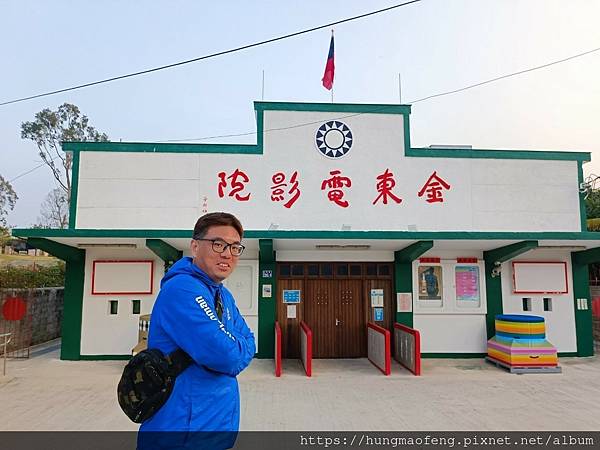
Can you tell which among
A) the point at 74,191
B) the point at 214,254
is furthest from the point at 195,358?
the point at 74,191

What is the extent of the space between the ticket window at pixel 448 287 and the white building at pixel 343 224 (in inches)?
1.0

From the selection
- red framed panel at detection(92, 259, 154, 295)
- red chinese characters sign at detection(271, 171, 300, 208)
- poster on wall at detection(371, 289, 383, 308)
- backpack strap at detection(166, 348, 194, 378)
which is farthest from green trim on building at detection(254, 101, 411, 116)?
backpack strap at detection(166, 348, 194, 378)

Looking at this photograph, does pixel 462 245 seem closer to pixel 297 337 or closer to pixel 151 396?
Answer: pixel 297 337

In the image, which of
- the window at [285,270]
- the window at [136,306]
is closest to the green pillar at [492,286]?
the window at [285,270]

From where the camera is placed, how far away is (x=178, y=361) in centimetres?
183

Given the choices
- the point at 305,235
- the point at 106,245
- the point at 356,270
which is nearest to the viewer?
the point at 305,235

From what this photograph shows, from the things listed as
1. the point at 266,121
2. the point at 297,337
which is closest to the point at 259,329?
the point at 297,337

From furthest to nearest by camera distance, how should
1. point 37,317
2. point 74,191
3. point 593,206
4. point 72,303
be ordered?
point 593,206
point 37,317
point 74,191
point 72,303

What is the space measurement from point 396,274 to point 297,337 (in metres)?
2.84

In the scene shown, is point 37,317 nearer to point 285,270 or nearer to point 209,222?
point 285,270

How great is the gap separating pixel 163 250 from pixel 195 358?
25.4 ft

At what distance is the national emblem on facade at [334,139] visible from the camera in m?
10.4

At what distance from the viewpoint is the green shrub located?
40.9 ft

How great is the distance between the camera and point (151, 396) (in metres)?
1.77
